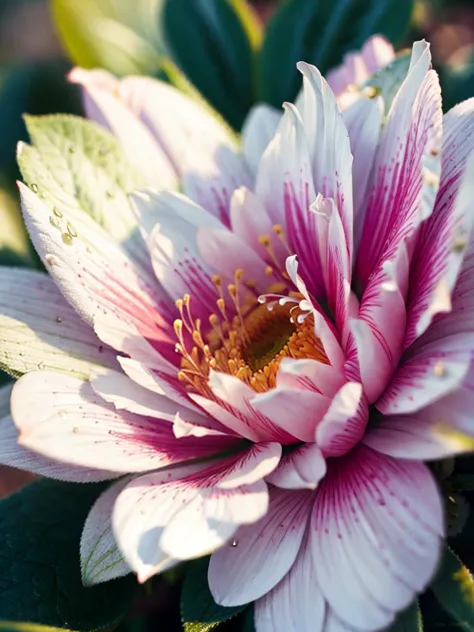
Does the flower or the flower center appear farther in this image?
the flower center

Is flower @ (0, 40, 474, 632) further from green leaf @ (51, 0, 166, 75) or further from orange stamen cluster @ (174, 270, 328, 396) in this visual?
green leaf @ (51, 0, 166, 75)

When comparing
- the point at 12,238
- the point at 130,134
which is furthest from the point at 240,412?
the point at 12,238

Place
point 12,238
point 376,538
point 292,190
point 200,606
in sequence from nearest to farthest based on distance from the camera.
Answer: point 376,538
point 200,606
point 292,190
point 12,238

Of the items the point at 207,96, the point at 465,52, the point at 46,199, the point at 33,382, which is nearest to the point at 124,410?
the point at 33,382

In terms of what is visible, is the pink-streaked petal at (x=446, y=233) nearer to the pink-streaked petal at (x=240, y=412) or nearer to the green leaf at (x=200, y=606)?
the pink-streaked petal at (x=240, y=412)

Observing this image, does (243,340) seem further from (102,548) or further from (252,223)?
(102,548)

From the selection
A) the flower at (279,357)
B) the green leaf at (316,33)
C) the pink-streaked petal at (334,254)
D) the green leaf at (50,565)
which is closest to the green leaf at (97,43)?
the green leaf at (316,33)

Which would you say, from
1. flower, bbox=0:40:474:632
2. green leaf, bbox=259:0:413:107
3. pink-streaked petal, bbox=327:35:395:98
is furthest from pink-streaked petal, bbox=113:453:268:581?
green leaf, bbox=259:0:413:107
